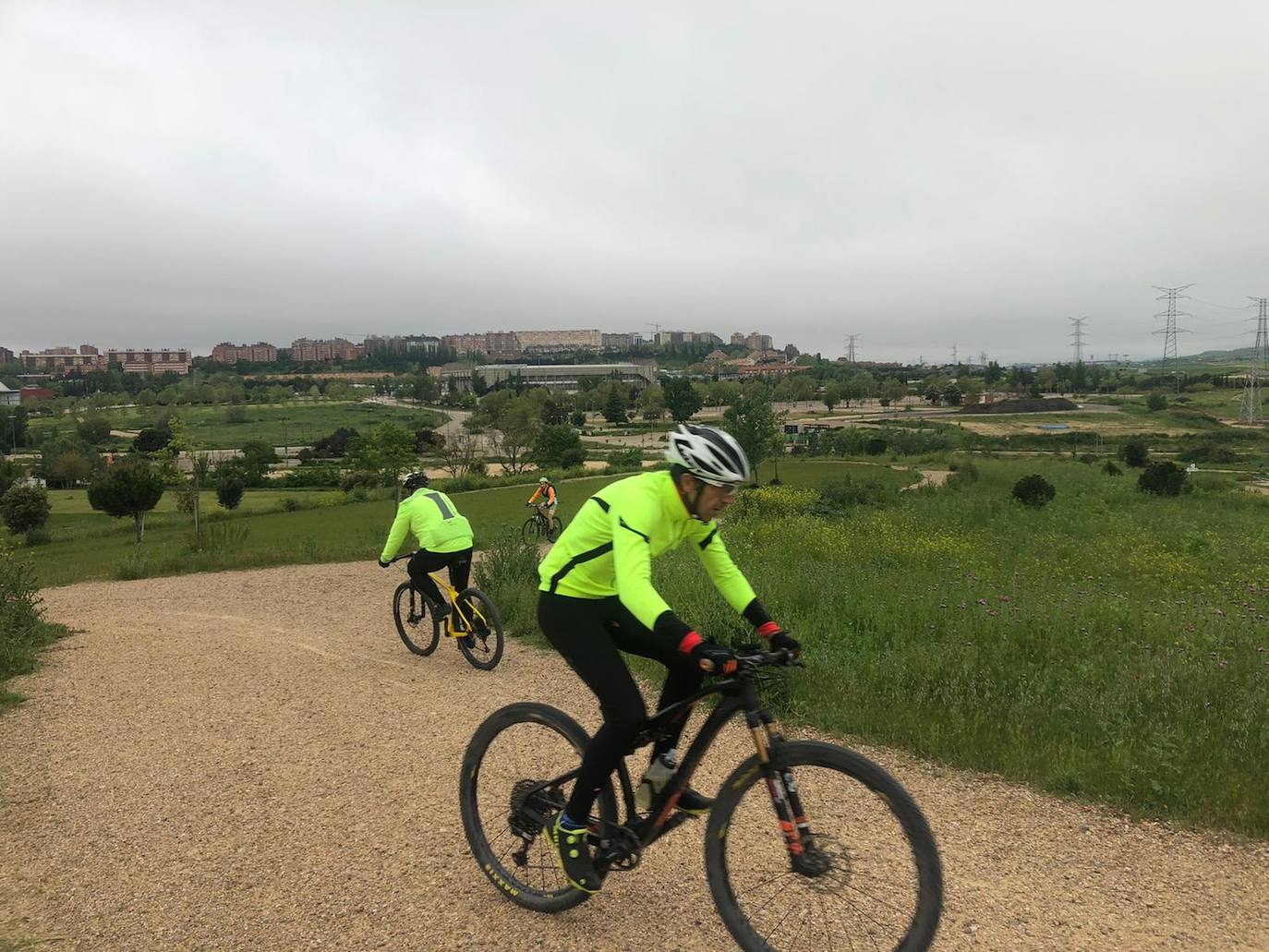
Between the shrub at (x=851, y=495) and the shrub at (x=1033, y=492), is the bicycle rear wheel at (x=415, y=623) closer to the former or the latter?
the shrub at (x=851, y=495)

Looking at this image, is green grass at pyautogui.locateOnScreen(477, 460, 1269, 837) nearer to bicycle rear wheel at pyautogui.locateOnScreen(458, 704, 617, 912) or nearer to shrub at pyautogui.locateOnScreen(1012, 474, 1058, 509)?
bicycle rear wheel at pyautogui.locateOnScreen(458, 704, 617, 912)

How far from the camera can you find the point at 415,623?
940 cm

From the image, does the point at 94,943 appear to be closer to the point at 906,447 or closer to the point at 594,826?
the point at 594,826

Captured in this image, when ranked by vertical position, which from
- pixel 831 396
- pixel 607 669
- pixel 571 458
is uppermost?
pixel 831 396

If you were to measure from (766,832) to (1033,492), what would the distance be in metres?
26.7

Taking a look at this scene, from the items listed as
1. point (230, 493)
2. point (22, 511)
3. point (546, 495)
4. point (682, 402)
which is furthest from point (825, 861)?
point (682, 402)

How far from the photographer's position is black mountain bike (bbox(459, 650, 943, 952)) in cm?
294

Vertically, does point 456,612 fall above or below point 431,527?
below

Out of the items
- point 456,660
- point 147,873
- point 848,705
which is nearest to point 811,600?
point 848,705

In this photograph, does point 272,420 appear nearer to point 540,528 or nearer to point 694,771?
point 540,528

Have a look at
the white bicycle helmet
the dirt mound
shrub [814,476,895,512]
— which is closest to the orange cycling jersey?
shrub [814,476,895,512]

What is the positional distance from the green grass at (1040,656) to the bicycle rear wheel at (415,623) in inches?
50.3

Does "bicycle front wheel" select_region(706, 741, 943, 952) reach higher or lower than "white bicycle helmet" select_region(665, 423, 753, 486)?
lower

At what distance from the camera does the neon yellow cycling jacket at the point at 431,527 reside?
28.0ft
